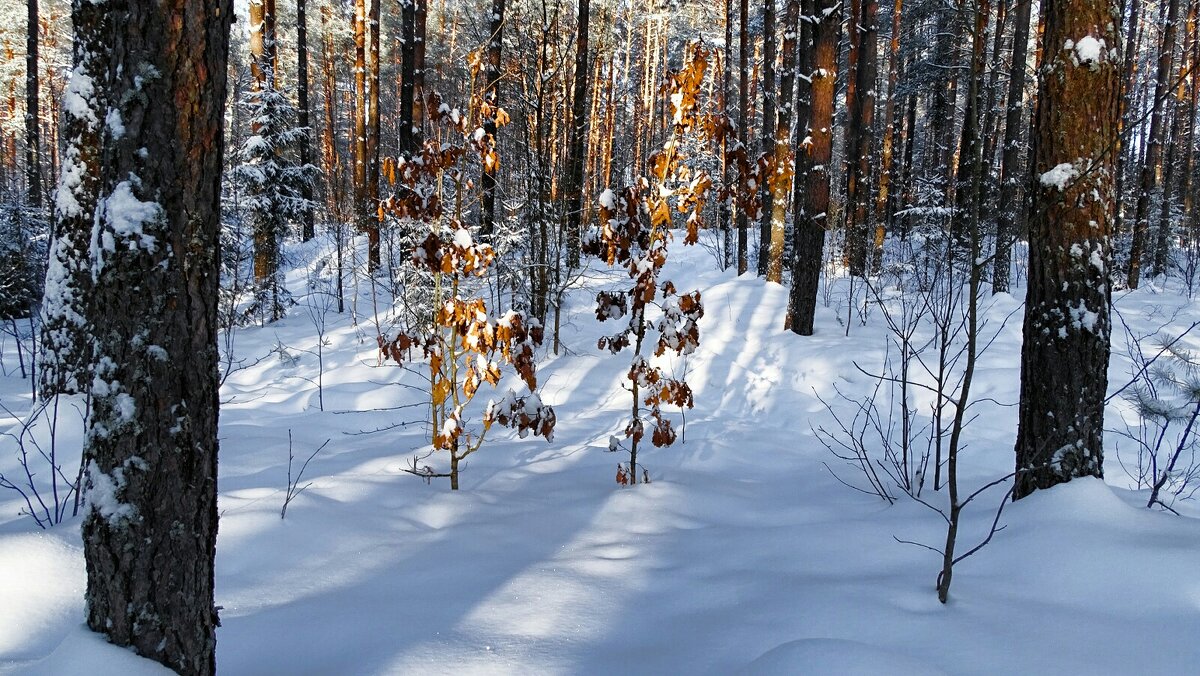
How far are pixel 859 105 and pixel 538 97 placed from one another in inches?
310

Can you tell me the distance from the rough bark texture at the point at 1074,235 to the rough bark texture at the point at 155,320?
10.5 ft

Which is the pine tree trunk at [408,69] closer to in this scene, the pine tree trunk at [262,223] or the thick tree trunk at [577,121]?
the pine tree trunk at [262,223]

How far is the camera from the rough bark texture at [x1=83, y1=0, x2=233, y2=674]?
4.55 feet

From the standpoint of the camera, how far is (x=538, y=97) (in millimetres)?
6434

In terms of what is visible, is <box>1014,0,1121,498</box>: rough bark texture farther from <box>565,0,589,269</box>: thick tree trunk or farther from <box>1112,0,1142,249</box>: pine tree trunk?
<box>565,0,589,269</box>: thick tree trunk

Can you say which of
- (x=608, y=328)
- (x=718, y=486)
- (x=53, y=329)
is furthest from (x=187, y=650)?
(x=608, y=328)

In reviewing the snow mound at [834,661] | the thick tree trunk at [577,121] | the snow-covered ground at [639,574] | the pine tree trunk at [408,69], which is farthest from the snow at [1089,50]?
the pine tree trunk at [408,69]

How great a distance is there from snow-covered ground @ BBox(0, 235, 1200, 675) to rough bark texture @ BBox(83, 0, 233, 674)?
0.18 metres

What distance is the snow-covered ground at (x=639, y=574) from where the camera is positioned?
74.0 inches

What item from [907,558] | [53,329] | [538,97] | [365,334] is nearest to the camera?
[907,558]

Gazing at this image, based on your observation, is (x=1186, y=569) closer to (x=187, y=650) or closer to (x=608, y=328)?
(x=187, y=650)

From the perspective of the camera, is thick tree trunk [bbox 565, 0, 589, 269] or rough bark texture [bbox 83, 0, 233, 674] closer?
rough bark texture [bbox 83, 0, 233, 674]

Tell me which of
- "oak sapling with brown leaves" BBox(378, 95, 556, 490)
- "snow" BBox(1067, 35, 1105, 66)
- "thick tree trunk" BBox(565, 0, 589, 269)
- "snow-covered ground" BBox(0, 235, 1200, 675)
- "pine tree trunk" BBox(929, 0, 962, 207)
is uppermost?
"pine tree trunk" BBox(929, 0, 962, 207)

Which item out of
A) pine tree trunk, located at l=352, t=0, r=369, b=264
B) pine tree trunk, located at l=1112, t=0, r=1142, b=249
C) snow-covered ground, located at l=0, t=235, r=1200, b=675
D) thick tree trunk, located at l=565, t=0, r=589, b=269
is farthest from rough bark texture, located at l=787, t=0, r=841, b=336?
pine tree trunk, located at l=352, t=0, r=369, b=264
